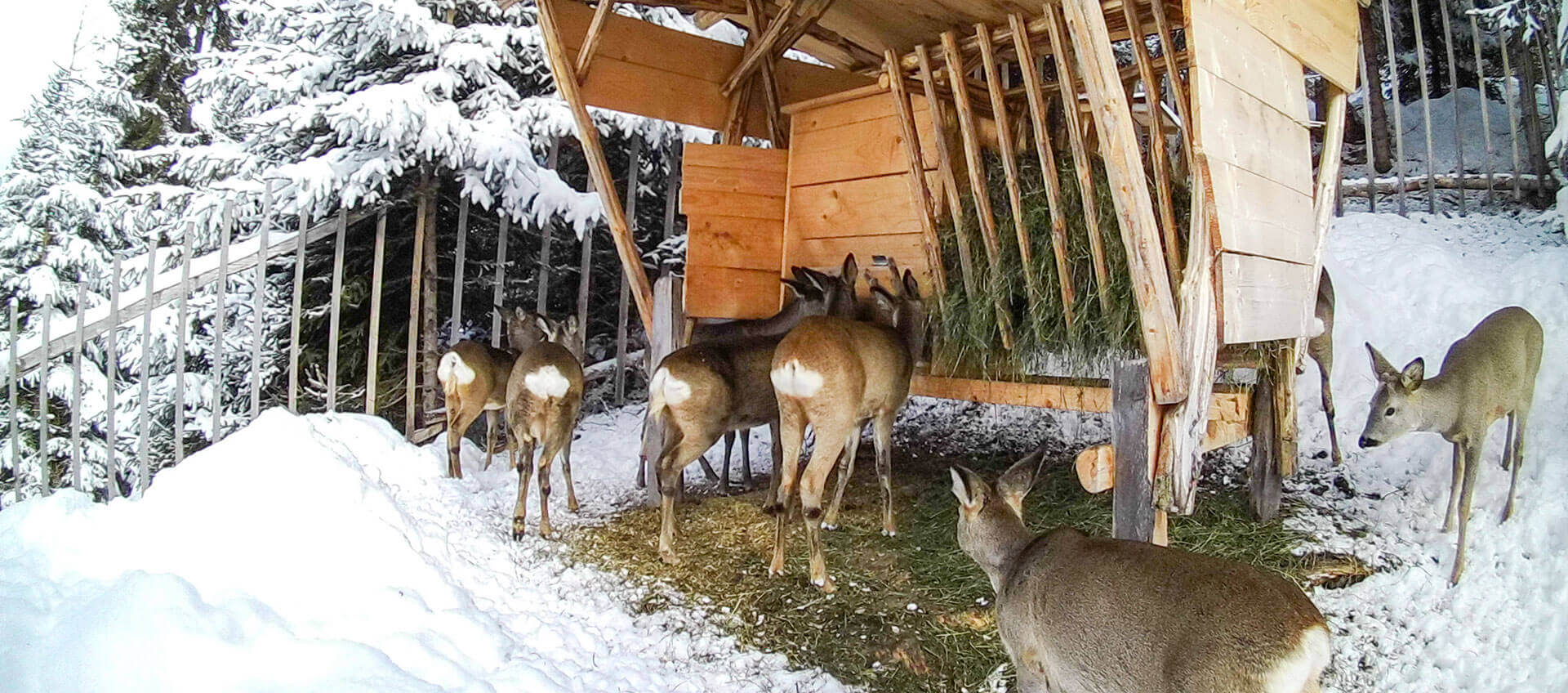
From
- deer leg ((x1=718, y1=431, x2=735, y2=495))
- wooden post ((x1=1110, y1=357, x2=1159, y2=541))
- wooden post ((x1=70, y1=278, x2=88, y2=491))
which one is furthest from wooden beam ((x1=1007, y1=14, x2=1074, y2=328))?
wooden post ((x1=70, y1=278, x2=88, y2=491))

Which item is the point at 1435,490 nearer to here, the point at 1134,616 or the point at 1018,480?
the point at 1018,480

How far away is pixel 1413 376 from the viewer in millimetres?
4504

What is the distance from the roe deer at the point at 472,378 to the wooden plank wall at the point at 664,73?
1.85m

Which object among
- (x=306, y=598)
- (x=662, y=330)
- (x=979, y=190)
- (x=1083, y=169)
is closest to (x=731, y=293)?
(x=662, y=330)

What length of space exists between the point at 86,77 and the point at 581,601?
1004 cm

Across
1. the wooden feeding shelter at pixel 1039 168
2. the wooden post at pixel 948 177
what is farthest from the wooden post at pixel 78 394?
the wooden post at pixel 948 177

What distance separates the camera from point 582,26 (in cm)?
532

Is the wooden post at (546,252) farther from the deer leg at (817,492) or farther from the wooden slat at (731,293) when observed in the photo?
the deer leg at (817,492)

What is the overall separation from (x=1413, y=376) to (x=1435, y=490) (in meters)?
1.11

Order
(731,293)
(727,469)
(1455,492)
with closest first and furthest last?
(1455,492) → (731,293) → (727,469)

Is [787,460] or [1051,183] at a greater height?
[1051,183]

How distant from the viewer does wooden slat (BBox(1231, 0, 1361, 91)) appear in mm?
3742

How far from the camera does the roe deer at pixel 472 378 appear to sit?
20.4 feet

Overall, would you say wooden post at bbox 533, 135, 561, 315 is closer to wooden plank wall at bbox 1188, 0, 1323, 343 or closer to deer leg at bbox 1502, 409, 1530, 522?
wooden plank wall at bbox 1188, 0, 1323, 343
